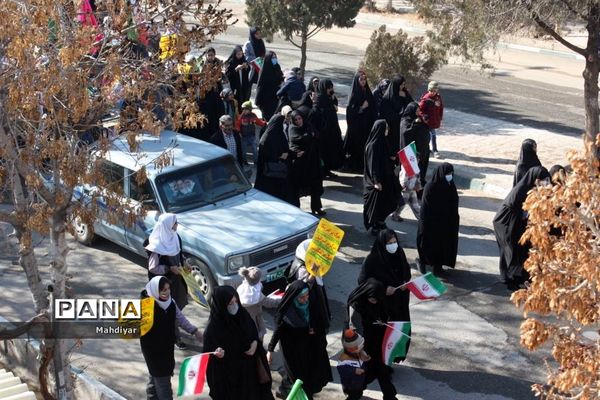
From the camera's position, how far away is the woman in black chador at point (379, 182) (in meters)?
12.8

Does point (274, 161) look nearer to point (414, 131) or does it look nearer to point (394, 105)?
point (414, 131)

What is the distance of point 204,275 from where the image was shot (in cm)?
1074

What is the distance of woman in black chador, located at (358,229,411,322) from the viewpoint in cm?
909

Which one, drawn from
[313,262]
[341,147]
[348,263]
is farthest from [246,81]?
[313,262]

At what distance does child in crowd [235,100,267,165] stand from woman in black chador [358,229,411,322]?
5.99 m

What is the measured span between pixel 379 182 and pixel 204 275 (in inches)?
123

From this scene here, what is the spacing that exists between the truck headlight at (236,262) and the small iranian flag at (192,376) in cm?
271

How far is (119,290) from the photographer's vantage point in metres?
11.3

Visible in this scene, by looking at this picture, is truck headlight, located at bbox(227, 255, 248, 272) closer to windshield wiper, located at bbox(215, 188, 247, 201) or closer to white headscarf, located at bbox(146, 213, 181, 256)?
white headscarf, located at bbox(146, 213, 181, 256)

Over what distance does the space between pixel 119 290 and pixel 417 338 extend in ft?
11.9

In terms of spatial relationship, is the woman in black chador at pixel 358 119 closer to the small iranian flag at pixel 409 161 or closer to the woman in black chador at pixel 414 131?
the woman in black chador at pixel 414 131

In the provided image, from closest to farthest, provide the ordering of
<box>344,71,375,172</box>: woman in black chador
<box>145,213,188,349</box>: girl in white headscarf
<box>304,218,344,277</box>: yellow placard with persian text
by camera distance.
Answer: <box>304,218,344,277</box>: yellow placard with persian text, <box>145,213,188,349</box>: girl in white headscarf, <box>344,71,375,172</box>: woman in black chador

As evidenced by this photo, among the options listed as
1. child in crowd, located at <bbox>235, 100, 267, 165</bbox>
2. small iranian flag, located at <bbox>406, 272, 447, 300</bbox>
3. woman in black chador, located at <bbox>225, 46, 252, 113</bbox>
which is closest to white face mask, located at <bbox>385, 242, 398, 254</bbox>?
small iranian flag, located at <bbox>406, 272, 447, 300</bbox>

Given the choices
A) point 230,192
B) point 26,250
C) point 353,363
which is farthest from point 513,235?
point 26,250
